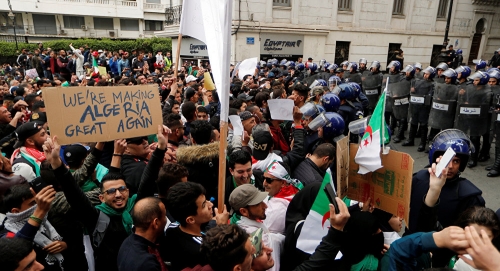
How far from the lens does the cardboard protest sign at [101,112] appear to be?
2660 mm

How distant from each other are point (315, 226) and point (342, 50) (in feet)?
68.1

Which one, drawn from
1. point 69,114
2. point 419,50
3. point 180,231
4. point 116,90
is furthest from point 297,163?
point 419,50

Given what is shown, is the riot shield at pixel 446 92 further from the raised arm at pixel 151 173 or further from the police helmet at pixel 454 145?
the raised arm at pixel 151 173

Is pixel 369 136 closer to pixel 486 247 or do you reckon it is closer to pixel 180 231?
pixel 486 247

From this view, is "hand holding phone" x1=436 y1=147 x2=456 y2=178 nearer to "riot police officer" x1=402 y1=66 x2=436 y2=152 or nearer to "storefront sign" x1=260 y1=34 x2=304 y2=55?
"riot police officer" x1=402 y1=66 x2=436 y2=152

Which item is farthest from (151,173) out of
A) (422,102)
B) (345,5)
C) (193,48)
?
(345,5)

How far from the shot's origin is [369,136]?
253 cm

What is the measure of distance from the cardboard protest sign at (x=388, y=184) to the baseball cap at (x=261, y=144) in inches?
45.8

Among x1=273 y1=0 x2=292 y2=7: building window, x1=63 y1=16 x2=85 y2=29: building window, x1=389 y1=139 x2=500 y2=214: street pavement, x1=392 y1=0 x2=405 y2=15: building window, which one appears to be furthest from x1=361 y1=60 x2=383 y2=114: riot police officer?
x1=63 y1=16 x2=85 y2=29: building window

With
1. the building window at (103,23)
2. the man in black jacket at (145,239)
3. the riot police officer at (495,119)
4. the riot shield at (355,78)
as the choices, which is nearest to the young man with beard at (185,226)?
the man in black jacket at (145,239)

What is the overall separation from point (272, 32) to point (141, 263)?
18.0 metres

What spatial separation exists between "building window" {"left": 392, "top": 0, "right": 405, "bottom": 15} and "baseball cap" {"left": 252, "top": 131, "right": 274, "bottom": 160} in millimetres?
22023

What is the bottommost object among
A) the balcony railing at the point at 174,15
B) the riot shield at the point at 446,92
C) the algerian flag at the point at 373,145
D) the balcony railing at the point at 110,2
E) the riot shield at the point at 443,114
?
the riot shield at the point at 443,114

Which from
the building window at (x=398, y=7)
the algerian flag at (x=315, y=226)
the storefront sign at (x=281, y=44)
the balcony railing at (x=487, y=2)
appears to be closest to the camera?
the algerian flag at (x=315, y=226)
